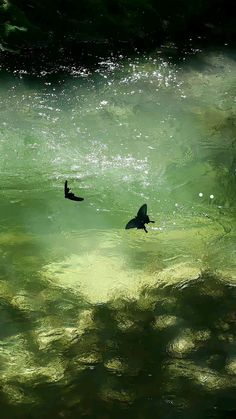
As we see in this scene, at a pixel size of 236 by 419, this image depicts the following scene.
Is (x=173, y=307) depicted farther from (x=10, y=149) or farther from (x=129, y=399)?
(x=10, y=149)

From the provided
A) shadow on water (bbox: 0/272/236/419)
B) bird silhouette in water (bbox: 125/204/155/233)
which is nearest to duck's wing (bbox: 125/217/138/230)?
bird silhouette in water (bbox: 125/204/155/233)

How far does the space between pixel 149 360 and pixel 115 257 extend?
34cm

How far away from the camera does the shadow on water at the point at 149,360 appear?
1.55m

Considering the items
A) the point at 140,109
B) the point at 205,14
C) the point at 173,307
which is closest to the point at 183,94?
the point at 140,109

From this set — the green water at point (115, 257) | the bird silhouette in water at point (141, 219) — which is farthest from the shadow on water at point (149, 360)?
the bird silhouette in water at point (141, 219)

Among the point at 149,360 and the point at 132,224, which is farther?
the point at 132,224

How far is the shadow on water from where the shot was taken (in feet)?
5.10

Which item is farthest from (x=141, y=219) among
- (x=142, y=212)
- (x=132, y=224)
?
(x=132, y=224)

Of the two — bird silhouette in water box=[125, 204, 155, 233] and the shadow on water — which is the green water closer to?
the shadow on water

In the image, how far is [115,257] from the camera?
1.76 metres

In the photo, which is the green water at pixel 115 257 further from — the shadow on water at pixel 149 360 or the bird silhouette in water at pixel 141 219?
the bird silhouette in water at pixel 141 219

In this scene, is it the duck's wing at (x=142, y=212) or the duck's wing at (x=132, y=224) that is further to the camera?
the duck's wing at (x=132, y=224)

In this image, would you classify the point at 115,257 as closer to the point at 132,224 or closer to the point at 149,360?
the point at 132,224

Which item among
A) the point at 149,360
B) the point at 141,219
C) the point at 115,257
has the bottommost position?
the point at 149,360
